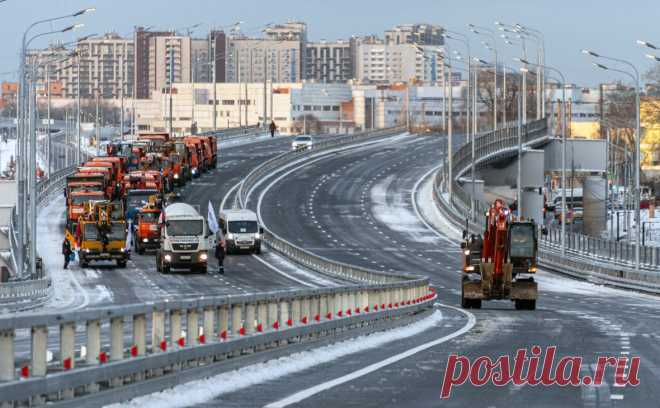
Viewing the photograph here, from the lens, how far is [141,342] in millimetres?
17281

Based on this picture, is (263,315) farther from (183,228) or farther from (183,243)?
(183,243)

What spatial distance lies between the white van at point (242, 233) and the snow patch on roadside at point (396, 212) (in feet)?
38.7

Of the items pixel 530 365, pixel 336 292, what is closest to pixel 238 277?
pixel 336 292

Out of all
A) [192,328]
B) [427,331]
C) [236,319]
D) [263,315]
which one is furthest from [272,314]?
[427,331]

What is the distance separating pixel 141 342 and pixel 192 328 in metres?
2.14

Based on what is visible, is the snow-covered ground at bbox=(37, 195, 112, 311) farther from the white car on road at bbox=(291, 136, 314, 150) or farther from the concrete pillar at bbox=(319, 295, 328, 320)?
the white car on road at bbox=(291, 136, 314, 150)

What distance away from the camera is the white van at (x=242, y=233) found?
81.3 m

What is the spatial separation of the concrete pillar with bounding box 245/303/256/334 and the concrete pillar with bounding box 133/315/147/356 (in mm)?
4498

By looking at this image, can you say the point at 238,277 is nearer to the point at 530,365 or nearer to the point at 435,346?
the point at 435,346

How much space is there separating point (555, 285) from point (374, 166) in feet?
210

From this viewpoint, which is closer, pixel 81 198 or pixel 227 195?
pixel 81 198

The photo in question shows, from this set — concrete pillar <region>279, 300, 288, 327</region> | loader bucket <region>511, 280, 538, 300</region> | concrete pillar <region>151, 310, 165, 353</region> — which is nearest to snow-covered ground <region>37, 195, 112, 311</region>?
loader bucket <region>511, 280, 538, 300</region>

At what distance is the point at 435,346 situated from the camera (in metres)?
27.0

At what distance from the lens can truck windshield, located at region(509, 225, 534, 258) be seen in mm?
43312
